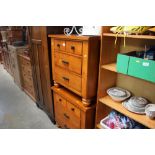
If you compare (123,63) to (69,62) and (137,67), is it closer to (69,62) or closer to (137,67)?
(137,67)

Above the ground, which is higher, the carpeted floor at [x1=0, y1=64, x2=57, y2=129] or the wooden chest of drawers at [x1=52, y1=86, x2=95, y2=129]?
the wooden chest of drawers at [x1=52, y1=86, x2=95, y2=129]

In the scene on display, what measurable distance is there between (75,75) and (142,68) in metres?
0.65

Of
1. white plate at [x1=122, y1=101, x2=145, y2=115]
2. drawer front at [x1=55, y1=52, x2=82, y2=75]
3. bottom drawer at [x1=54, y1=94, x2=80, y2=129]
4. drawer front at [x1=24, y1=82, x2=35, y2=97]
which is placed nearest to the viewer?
white plate at [x1=122, y1=101, x2=145, y2=115]

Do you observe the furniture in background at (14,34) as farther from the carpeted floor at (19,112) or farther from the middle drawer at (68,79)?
the middle drawer at (68,79)

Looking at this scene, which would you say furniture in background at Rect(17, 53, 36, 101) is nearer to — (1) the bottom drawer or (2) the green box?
(1) the bottom drawer

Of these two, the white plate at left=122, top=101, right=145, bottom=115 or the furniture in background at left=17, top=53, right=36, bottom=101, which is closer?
the white plate at left=122, top=101, right=145, bottom=115

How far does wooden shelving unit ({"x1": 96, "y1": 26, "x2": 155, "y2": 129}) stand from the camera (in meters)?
1.16

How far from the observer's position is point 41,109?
8.43 feet

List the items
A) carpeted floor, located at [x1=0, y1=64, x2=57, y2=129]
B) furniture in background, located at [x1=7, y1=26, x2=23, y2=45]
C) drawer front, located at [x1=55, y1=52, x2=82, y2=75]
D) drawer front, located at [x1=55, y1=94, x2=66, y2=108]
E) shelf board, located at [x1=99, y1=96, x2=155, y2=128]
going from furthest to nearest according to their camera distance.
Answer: furniture in background, located at [x1=7, y1=26, x2=23, y2=45], carpeted floor, located at [x1=0, y1=64, x2=57, y2=129], drawer front, located at [x1=55, y1=94, x2=66, y2=108], drawer front, located at [x1=55, y1=52, x2=82, y2=75], shelf board, located at [x1=99, y1=96, x2=155, y2=128]

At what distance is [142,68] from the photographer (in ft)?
3.12

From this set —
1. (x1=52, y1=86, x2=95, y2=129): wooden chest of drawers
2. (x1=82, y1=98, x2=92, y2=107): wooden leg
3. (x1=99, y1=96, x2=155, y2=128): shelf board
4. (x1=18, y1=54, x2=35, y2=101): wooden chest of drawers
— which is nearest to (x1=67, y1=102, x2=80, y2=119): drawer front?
(x1=52, y1=86, x2=95, y2=129): wooden chest of drawers

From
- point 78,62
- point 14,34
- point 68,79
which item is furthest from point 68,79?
point 14,34
